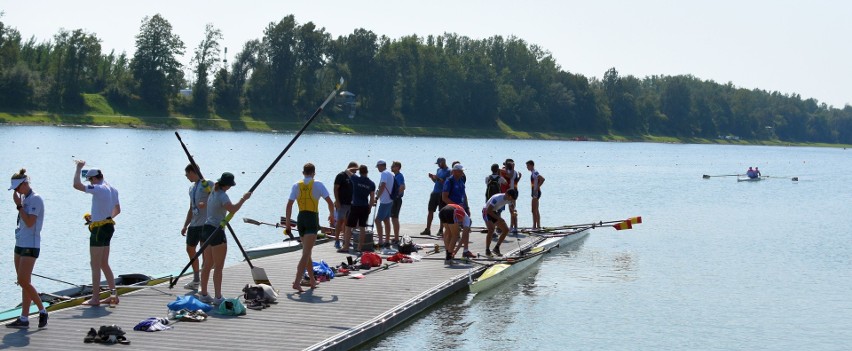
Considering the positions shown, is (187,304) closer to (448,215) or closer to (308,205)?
(308,205)

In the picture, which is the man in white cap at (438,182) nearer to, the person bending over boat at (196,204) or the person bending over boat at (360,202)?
the person bending over boat at (360,202)

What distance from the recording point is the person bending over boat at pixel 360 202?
20.8m

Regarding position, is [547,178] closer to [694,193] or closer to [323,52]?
[694,193]

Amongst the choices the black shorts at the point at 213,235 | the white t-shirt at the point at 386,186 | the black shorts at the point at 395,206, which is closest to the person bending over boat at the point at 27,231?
the black shorts at the point at 213,235

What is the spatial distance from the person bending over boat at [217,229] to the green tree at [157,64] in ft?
327

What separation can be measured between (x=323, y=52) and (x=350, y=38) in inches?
181

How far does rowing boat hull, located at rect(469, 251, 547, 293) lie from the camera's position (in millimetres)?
19636

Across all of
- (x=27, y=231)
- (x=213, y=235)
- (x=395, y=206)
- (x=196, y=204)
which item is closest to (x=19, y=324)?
(x=27, y=231)

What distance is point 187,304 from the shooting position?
1452cm

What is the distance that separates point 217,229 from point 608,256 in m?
16.6

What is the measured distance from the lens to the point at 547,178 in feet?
234

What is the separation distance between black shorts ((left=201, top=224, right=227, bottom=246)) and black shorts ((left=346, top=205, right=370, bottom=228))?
620 centimetres

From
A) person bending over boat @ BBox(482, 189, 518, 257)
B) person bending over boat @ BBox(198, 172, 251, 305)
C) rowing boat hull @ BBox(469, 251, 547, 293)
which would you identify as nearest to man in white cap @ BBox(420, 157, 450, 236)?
person bending over boat @ BBox(482, 189, 518, 257)

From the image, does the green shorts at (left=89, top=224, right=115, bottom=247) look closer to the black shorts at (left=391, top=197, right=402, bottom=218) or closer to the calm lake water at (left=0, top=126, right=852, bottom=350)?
the calm lake water at (left=0, top=126, right=852, bottom=350)
